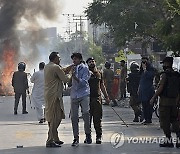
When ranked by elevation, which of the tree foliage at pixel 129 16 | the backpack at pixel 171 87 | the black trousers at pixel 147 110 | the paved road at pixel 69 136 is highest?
the tree foliage at pixel 129 16

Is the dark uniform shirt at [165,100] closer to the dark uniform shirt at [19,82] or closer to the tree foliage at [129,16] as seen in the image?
the dark uniform shirt at [19,82]

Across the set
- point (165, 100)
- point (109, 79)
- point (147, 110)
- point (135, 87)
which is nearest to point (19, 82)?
point (109, 79)

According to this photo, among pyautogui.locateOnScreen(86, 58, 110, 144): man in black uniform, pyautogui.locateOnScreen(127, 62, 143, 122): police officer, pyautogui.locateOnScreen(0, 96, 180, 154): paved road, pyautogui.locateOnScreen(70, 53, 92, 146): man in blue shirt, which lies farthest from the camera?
pyautogui.locateOnScreen(127, 62, 143, 122): police officer

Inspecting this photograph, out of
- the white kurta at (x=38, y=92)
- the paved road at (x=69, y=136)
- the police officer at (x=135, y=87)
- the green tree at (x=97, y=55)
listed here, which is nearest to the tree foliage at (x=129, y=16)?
the police officer at (x=135, y=87)

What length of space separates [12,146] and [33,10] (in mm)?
32598

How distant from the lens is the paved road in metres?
10.8

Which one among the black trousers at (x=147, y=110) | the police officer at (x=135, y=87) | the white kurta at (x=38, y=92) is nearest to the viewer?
the black trousers at (x=147, y=110)

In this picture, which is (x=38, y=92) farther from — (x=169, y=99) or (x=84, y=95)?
(x=169, y=99)

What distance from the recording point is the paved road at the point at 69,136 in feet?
35.4

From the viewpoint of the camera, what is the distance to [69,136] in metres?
13.1

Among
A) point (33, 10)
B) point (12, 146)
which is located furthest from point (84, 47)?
point (12, 146)

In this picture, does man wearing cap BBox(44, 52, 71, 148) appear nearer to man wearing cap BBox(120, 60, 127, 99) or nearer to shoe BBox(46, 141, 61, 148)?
shoe BBox(46, 141, 61, 148)

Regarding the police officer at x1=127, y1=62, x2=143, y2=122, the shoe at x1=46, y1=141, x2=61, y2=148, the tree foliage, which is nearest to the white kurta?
the police officer at x1=127, y1=62, x2=143, y2=122

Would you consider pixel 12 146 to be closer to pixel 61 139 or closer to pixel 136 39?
pixel 61 139
